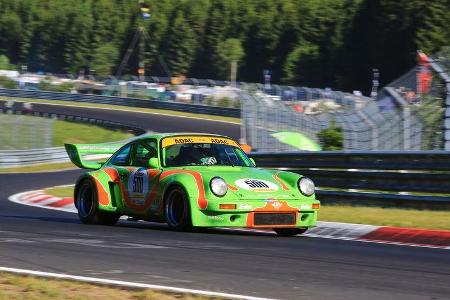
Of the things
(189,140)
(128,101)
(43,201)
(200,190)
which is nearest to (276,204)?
(200,190)

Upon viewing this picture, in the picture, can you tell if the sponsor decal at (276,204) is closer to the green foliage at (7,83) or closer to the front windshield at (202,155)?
A: the front windshield at (202,155)

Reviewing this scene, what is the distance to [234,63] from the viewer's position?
102m

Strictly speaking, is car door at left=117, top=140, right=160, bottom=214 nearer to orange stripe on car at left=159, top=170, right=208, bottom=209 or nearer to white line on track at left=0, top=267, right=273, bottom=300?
orange stripe on car at left=159, top=170, right=208, bottom=209

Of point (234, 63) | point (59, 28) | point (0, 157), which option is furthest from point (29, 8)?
point (0, 157)

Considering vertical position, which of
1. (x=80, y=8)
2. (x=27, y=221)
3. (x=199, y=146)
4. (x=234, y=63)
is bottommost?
(x=27, y=221)

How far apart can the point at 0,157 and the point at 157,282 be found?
2272 cm

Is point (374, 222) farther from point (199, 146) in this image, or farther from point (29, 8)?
point (29, 8)

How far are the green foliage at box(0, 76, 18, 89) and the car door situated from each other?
62.2m

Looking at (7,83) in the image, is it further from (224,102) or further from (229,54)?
(229,54)

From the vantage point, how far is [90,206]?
39.5 feet

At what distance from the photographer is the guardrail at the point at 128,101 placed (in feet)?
170

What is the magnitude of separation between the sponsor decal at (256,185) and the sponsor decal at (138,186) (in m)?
1.28

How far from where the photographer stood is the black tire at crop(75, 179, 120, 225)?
11.9 metres

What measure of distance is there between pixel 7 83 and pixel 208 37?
4769 cm
